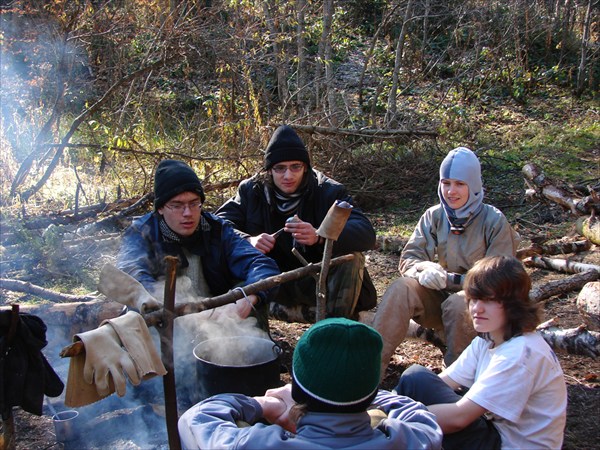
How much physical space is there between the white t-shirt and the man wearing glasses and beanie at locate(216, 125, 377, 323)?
1590mm

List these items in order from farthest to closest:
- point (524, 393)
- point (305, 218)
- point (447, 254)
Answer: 1. point (305, 218)
2. point (447, 254)
3. point (524, 393)

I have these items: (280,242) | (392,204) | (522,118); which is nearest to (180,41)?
(392,204)

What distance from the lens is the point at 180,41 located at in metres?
7.76

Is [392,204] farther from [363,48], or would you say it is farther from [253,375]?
[363,48]

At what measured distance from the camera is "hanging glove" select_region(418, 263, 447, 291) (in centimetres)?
356

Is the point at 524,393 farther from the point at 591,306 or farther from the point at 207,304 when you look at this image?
the point at 591,306

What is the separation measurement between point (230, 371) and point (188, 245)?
1158mm

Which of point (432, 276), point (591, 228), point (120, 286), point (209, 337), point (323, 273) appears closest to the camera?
point (120, 286)

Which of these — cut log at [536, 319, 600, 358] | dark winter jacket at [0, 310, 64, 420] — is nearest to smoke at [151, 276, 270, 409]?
dark winter jacket at [0, 310, 64, 420]

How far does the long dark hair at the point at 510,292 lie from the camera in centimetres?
245

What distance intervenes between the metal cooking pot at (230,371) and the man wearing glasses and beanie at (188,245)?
34 cm

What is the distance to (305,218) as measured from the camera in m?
4.25

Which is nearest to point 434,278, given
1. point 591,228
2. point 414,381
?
point 414,381

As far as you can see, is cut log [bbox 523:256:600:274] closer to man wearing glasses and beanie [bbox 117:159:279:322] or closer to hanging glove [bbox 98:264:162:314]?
man wearing glasses and beanie [bbox 117:159:279:322]
